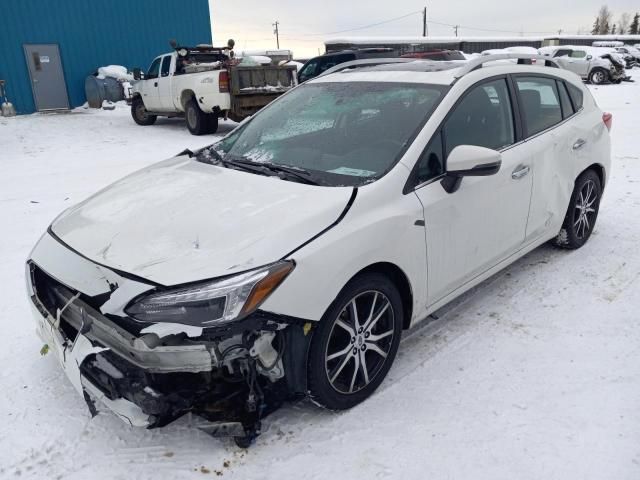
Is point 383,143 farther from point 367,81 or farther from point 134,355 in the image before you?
point 134,355

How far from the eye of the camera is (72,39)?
1727 centimetres

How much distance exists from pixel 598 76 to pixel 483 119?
23795 mm

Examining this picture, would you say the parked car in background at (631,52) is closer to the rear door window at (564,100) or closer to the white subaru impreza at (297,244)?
the rear door window at (564,100)

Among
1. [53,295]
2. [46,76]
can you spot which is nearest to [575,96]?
[53,295]

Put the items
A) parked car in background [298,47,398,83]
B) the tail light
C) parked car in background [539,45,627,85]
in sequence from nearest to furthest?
the tail light, parked car in background [298,47,398,83], parked car in background [539,45,627,85]

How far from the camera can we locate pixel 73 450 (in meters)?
2.48

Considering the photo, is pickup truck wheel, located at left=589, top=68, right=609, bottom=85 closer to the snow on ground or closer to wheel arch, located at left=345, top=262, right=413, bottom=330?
the snow on ground

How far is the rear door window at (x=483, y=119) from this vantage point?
315 cm

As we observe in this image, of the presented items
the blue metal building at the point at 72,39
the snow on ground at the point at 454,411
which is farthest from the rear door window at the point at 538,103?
the blue metal building at the point at 72,39

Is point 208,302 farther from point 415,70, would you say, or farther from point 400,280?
point 415,70

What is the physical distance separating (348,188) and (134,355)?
1.29 metres

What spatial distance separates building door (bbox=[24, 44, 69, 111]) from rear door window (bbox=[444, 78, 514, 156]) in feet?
56.4

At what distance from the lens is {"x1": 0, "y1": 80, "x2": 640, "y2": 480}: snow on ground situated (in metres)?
2.37

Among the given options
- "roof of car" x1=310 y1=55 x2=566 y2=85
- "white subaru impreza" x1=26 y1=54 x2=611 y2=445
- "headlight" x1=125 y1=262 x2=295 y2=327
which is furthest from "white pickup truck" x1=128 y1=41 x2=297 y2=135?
"headlight" x1=125 y1=262 x2=295 y2=327
